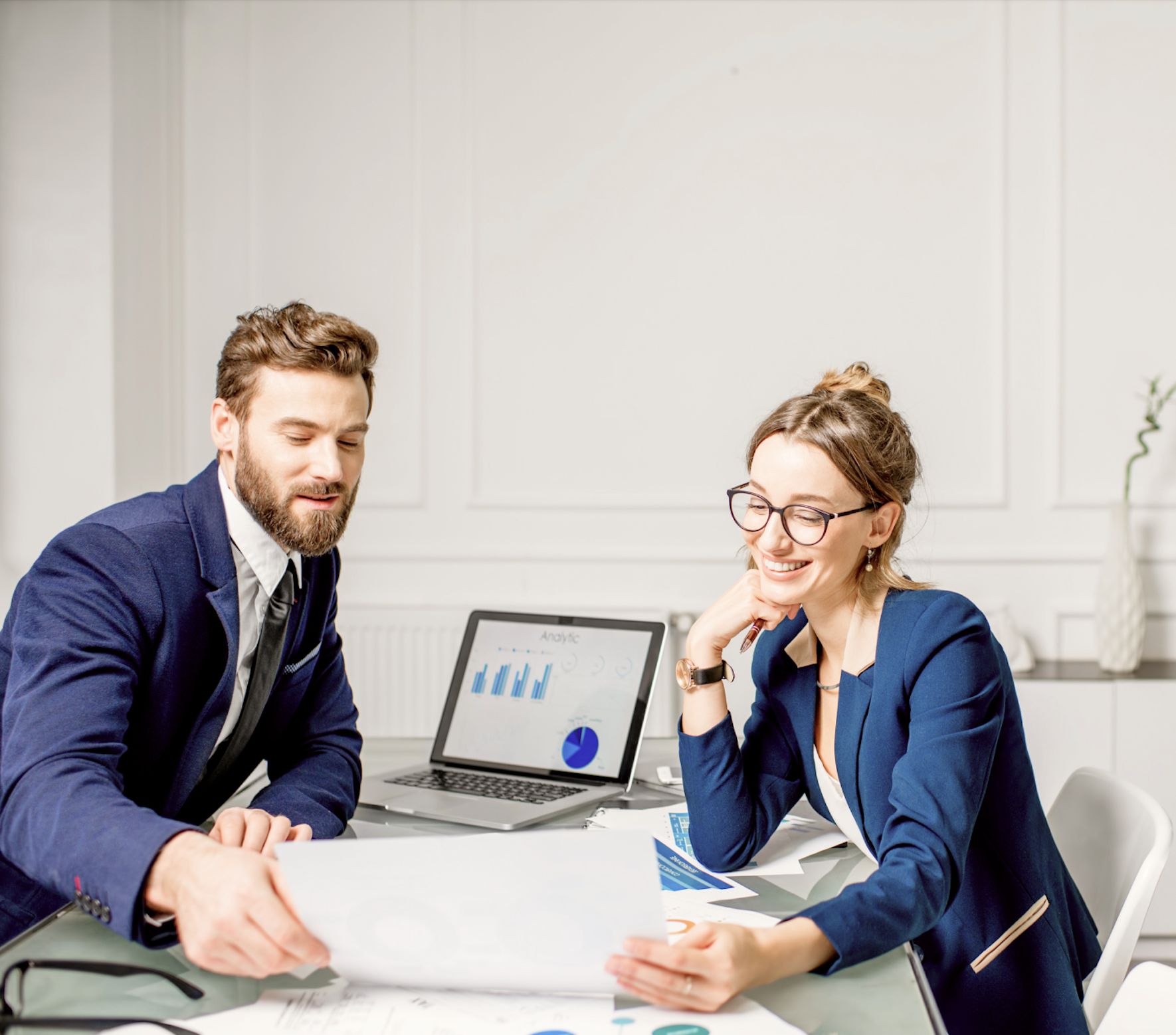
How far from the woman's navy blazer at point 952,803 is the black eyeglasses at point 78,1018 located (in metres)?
0.67


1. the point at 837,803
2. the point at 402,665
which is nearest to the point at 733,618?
the point at 837,803

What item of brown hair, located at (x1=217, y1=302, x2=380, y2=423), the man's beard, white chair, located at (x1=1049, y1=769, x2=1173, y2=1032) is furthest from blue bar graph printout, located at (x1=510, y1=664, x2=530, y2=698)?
white chair, located at (x1=1049, y1=769, x2=1173, y2=1032)

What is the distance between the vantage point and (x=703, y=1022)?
34.9 inches

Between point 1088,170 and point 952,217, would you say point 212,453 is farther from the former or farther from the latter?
point 1088,170

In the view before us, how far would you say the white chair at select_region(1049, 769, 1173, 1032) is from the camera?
4.40 feet

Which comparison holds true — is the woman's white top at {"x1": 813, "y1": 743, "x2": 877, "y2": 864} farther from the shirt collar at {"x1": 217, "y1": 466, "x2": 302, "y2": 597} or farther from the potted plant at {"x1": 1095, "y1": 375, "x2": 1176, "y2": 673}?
the potted plant at {"x1": 1095, "y1": 375, "x2": 1176, "y2": 673}

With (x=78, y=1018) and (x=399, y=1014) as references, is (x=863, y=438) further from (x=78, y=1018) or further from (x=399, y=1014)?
(x=78, y=1018)

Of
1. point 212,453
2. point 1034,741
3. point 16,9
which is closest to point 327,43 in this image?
point 16,9

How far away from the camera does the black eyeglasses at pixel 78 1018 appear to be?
2.92 ft

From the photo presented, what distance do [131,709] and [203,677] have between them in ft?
0.34

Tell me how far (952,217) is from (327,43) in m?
2.12

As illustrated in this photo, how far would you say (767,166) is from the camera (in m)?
3.31

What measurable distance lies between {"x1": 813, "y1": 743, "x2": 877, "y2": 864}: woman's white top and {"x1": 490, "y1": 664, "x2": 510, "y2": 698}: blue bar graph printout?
2.01ft

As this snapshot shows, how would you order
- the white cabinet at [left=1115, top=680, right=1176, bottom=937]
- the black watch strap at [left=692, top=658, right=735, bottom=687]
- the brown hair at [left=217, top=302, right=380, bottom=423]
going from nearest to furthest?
1. the brown hair at [left=217, top=302, right=380, bottom=423]
2. the black watch strap at [left=692, top=658, right=735, bottom=687]
3. the white cabinet at [left=1115, top=680, right=1176, bottom=937]
